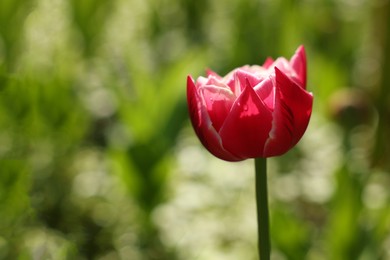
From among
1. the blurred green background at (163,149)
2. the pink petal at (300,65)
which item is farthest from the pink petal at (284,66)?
the blurred green background at (163,149)

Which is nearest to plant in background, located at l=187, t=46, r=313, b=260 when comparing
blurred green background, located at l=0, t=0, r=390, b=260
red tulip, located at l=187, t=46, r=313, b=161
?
red tulip, located at l=187, t=46, r=313, b=161

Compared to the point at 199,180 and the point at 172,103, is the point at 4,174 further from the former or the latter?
the point at 199,180

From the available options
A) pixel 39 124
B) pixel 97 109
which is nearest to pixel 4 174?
pixel 39 124

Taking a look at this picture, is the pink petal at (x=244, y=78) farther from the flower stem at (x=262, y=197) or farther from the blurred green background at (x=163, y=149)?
the blurred green background at (x=163, y=149)

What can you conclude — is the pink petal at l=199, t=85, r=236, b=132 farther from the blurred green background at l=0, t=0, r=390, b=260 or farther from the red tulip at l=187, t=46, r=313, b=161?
the blurred green background at l=0, t=0, r=390, b=260

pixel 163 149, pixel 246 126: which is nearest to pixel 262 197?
pixel 246 126

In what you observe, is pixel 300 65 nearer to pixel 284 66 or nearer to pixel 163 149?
pixel 284 66
